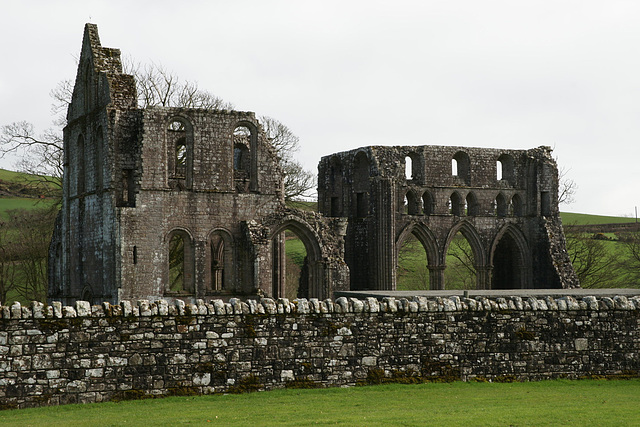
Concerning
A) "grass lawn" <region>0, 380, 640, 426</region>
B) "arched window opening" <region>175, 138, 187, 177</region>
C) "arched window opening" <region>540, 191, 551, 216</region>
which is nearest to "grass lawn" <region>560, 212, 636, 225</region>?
"arched window opening" <region>540, 191, 551, 216</region>

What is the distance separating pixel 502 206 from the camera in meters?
35.8

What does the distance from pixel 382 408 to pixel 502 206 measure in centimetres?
2449

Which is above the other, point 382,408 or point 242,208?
point 242,208

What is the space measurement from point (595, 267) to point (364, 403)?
32.8m

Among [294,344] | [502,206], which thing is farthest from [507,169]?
[294,344]

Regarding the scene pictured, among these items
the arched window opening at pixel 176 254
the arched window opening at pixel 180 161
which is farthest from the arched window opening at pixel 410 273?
the arched window opening at pixel 180 161

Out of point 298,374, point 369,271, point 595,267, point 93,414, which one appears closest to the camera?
point 93,414

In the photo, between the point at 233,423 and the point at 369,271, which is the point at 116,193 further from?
the point at 233,423

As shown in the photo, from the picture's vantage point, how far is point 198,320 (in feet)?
44.8

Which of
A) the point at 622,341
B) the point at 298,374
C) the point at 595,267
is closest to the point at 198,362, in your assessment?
the point at 298,374

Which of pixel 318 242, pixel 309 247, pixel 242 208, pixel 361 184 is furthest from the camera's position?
pixel 361 184

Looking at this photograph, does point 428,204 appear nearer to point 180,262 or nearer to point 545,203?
point 545,203

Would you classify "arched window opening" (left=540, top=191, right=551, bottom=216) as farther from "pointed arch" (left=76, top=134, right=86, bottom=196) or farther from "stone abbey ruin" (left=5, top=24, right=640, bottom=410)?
"pointed arch" (left=76, top=134, right=86, bottom=196)

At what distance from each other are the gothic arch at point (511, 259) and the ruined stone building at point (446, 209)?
0.14ft
